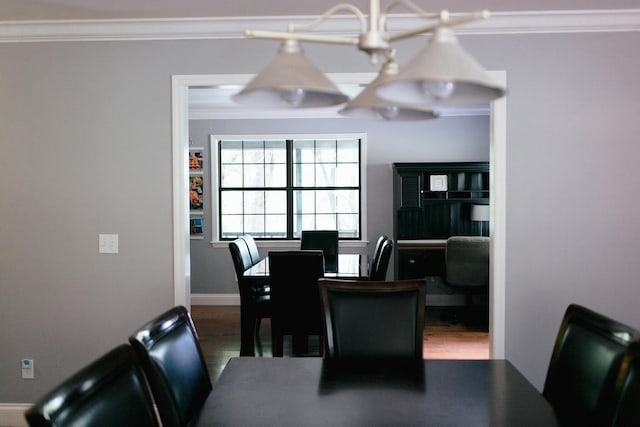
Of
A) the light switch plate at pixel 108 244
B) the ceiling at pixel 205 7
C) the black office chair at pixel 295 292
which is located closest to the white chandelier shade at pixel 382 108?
the ceiling at pixel 205 7

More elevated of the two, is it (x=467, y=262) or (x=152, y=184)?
(x=152, y=184)

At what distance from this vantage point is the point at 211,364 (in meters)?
4.34

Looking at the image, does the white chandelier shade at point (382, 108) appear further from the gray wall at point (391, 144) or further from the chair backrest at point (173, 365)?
the gray wall at point (391, 144)

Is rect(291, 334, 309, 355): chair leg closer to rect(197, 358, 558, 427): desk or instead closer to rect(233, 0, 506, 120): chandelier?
rect(197, 358, 558, 427): desk

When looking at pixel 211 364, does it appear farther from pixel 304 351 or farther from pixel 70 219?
pixel 70 219

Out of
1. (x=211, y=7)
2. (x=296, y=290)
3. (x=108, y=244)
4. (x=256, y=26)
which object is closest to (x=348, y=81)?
(x=256, y=26)

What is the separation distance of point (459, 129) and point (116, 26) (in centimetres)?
440

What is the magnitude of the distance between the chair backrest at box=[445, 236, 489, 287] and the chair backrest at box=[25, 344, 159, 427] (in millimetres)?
4228

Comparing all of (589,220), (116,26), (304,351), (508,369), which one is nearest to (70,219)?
(116,26)

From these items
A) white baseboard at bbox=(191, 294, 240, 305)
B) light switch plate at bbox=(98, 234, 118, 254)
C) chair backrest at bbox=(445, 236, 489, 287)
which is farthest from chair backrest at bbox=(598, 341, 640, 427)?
white baseboard at bbox=(191, 294, 240, 305)

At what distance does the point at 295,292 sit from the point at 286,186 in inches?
122

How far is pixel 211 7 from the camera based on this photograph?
2.95 meters

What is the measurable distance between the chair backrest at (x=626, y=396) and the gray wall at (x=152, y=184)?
1649 millimetres

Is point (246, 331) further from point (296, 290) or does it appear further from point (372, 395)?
point (372, 395)
